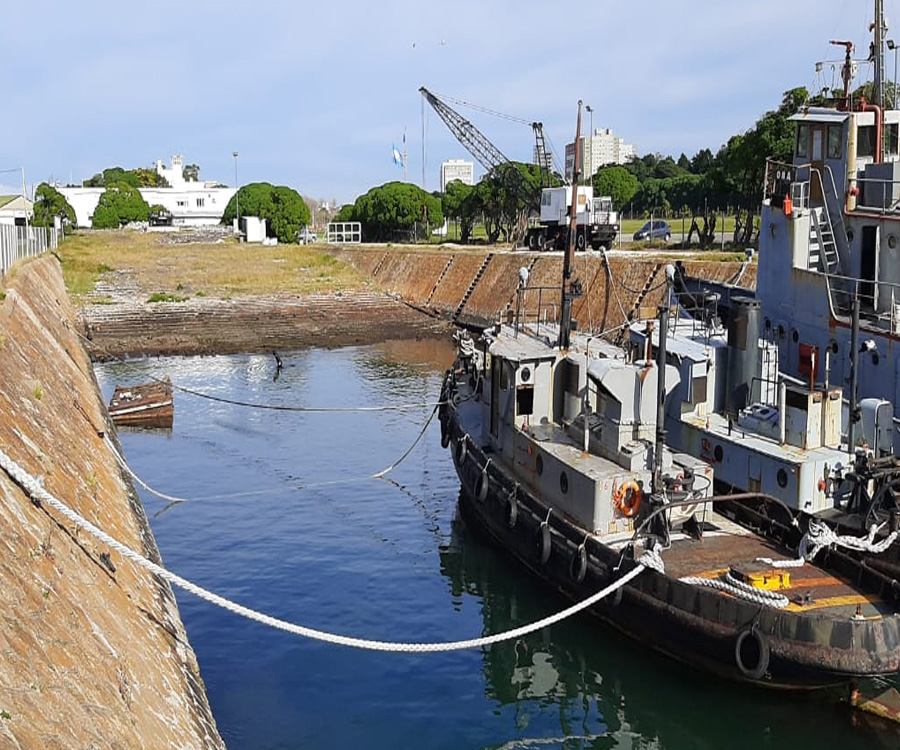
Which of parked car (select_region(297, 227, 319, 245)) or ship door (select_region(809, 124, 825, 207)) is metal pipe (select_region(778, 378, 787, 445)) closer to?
ship door (select_region(809, 124, 825, 207))

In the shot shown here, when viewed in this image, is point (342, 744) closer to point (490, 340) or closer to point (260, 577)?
point (260, 577)

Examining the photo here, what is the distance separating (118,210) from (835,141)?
96.3 meters

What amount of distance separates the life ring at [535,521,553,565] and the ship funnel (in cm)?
536

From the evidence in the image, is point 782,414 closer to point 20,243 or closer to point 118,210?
point 20,243

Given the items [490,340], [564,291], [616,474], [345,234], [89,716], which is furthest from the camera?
[345,234]

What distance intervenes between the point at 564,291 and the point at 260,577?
27.2 feet

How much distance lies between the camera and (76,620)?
32.7 feet

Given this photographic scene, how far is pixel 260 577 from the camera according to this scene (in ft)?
65.1

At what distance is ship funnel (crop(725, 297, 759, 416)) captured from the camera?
65.9 ft

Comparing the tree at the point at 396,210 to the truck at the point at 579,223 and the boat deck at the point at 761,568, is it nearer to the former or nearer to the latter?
the truck at the point at 579,223

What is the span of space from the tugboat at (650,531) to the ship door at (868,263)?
18.1ft

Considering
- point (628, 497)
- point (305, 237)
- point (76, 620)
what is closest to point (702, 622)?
point (628, 497)

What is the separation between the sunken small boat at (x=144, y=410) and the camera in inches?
1335

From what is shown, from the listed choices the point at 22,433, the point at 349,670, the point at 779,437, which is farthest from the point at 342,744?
the point at 779,437
